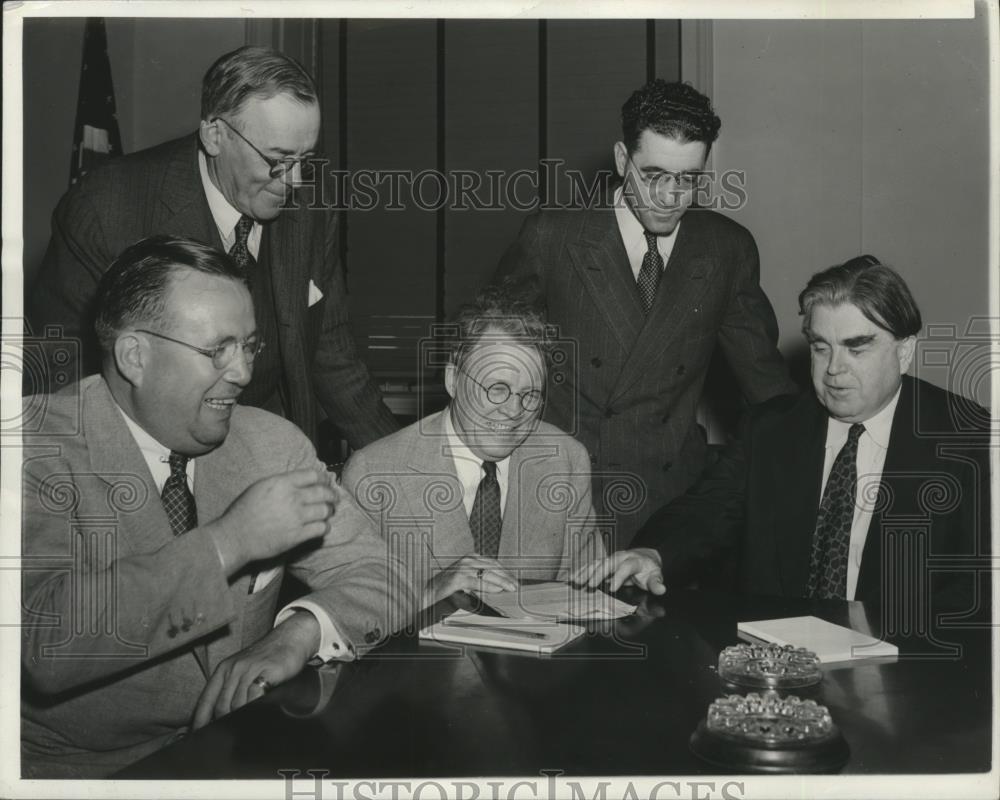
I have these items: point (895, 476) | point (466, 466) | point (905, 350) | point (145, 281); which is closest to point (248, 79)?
point (145, 281)

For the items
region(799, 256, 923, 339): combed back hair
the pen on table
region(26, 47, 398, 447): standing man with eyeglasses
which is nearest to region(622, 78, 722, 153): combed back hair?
region(799, 256, 923, 339): combed back hair

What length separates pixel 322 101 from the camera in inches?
174

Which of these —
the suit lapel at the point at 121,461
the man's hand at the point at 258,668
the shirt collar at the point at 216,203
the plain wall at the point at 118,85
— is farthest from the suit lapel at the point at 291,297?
the man's hand at the point at 258,668

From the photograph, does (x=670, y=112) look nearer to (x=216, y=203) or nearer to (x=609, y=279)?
(x=609, y=279)

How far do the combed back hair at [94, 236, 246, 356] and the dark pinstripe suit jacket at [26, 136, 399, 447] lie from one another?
0.72 feet

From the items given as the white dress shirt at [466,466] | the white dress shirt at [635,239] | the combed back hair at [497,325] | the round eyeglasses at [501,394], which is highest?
the white dress shirt at [635,239]

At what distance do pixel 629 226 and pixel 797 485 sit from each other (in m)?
0.98

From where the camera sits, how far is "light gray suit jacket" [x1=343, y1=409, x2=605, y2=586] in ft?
9.75

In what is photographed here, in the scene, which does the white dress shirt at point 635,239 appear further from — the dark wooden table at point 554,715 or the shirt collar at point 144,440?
the shirt collar at point 144,440

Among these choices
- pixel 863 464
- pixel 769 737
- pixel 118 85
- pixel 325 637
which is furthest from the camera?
pixel 118 85

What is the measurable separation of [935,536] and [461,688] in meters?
1.60

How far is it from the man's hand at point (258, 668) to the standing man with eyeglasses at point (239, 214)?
0.98 meters

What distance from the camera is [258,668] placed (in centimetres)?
200

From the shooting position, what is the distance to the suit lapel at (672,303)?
3.37 metres
